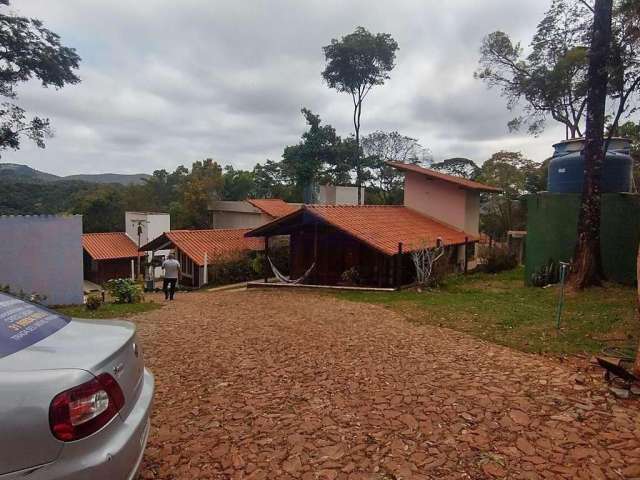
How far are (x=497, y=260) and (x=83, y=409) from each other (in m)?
20.0

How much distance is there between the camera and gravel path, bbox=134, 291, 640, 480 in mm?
2998

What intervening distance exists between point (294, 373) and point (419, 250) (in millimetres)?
10614

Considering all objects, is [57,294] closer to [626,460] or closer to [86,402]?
[86,402]

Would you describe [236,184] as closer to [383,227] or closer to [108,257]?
[108,257]

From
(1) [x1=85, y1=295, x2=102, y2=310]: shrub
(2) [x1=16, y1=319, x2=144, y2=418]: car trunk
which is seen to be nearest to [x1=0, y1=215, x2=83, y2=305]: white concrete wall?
(1) [x1=85, y1=295, x2=102, y2=310]: shrub

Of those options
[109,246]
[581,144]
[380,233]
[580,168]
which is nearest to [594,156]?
[580,168]

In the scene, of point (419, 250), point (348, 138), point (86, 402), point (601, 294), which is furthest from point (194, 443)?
point (348, 138)

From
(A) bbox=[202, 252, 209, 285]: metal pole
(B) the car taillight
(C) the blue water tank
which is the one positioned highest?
(C) the blue water tank

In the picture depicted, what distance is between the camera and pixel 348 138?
33.4 metres

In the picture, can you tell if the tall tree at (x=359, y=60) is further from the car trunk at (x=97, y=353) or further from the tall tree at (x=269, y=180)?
the car trunk at (x=97, y=353)

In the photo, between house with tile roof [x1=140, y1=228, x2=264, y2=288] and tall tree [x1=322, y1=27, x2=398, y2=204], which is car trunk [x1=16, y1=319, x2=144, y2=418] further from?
tall tree [x1=322, y1=27, x2=398, y2=204]

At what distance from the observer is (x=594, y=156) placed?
34.7 ft

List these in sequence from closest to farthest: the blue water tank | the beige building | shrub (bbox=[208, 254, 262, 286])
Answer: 1. the blue water tank
2. the beige building
3. shrub (bbox=[208, 254, 262, 286])

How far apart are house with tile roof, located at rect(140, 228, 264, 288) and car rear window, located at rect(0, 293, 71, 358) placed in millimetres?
19426
